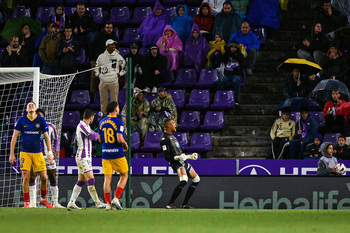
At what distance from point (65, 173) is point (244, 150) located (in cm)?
451

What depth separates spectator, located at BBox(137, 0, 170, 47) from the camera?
19.8 m

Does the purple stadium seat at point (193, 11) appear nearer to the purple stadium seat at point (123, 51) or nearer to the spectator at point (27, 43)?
the purple stadium seat at point (123, 51)

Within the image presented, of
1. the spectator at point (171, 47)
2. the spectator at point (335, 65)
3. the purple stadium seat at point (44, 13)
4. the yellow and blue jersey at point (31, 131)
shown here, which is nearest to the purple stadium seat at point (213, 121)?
the spectator at point (171, 47)

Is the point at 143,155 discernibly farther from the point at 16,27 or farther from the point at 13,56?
the point at 16,27

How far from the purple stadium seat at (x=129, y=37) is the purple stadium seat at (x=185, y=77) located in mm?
2142

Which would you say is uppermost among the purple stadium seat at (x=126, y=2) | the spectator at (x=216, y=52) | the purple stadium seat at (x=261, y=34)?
the purple stadium seat at (x=126, y=2)

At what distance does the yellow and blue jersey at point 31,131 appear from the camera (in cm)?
1277

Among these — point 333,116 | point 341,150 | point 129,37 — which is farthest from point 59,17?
point 341,150

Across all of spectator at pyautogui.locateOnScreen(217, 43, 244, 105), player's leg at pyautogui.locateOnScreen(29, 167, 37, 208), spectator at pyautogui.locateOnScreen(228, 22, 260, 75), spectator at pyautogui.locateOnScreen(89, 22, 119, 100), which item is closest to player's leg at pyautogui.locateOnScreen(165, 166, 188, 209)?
player's leg at pyautogui.locateOnScreen(29, 167, 37, 208)

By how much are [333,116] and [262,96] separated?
237 cm

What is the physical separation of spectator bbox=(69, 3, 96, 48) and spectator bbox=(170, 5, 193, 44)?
7.30ft

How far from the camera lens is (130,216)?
10.8 meters

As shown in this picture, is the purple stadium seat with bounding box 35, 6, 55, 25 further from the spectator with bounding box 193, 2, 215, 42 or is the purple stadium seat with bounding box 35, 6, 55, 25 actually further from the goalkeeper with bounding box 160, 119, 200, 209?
the goalkeeper with bounding box 160, 119, 200, 209

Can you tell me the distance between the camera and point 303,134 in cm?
1695
